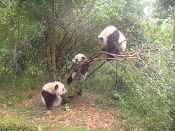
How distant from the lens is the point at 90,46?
290 inches

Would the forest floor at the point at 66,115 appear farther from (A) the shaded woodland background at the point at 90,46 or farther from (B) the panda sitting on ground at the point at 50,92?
(A) the shaded woodland background at the point at 90,46

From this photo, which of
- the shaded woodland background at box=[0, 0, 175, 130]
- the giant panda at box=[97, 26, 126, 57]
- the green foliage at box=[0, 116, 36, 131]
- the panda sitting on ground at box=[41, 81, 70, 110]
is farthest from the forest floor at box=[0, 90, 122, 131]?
the giant panda at box=[97, 26, 126, 57]

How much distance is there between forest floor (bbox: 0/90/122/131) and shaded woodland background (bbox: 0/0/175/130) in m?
0.51

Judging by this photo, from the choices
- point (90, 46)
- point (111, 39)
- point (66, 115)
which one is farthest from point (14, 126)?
point (90, 46)

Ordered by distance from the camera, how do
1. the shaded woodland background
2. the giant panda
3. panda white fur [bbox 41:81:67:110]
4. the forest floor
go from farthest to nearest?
panda white fur [bbox 41:81:67:110] < the giant panda < the forest floor < the shaded woodland background

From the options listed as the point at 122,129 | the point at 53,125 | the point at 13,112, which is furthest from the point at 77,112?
the point at 13,112

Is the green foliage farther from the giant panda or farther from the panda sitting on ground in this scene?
the giant panda

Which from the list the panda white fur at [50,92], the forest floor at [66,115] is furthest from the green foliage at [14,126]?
the panda white fur at [50,92]

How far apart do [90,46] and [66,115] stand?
151 inches

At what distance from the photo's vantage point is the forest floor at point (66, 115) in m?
3.74

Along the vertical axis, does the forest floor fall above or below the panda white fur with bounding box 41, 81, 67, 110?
below

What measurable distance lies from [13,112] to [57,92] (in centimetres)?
153

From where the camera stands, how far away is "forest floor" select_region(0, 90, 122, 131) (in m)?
3.74

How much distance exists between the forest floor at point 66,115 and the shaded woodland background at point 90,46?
19.9 inches
